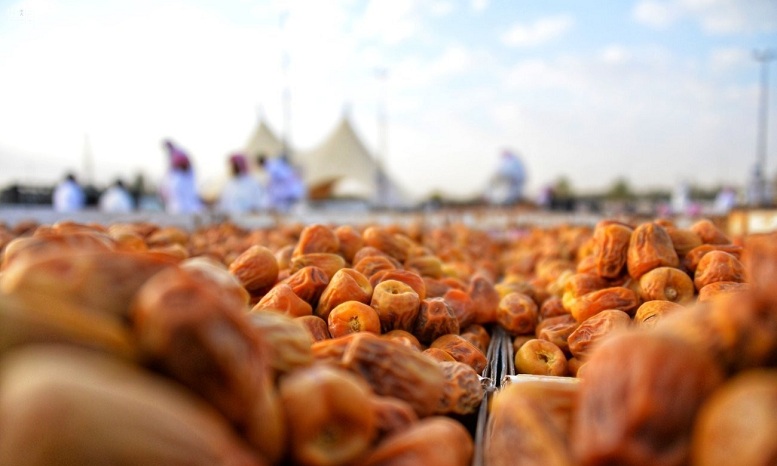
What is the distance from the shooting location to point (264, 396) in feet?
3.41

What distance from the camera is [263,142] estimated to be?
97.2 ft

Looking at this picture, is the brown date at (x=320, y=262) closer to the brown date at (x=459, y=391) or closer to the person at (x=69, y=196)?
the brown date at (x=459, y=391)

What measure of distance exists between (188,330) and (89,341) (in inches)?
7.3

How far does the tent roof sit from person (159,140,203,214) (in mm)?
19886

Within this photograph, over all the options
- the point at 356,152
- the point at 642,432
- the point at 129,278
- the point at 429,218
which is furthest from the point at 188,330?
the point at 356,152

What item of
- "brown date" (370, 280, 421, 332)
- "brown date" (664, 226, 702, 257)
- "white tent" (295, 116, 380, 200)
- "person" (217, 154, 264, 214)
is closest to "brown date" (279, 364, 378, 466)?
"brown date" (370, 280, 421, 332)

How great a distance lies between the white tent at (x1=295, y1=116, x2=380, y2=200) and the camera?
29.1 m

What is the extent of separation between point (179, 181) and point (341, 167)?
20.6 m

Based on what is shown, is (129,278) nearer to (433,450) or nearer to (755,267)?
(433,450)

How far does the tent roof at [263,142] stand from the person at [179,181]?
783 inches

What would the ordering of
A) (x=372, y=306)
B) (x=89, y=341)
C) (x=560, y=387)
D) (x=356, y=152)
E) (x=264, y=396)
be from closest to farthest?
(x=89, y=341)
(x=264, y=396)
(x=560, y=387)
(x=372, y=306)
(x=356, y=152)

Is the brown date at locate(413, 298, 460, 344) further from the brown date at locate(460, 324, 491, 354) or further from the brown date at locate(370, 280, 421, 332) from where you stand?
the brown date at locate(460, 324, 491, 354)

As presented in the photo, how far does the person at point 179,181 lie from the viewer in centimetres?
921

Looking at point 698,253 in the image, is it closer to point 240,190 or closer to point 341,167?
point 240,190
